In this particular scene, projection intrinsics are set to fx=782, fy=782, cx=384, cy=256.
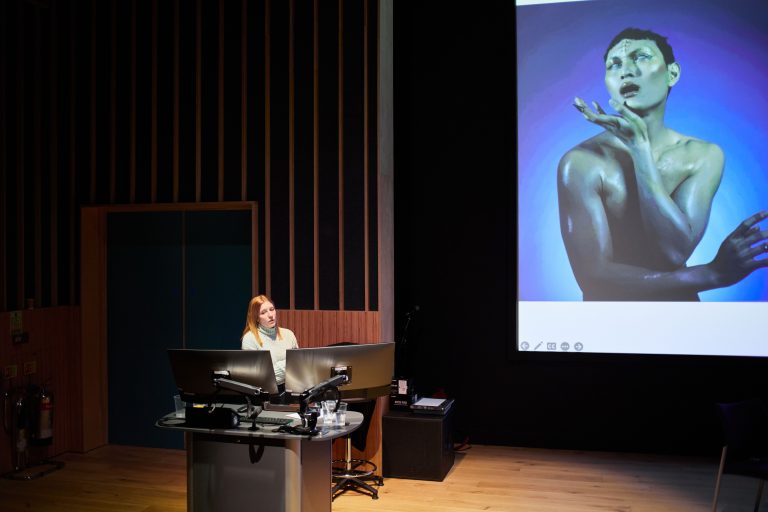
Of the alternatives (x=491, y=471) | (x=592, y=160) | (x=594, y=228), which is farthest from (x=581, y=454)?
(x=592, y=160)

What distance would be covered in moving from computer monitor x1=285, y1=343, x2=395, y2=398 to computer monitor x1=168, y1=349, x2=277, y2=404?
0.12 metres

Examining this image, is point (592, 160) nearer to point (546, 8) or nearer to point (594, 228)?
point (594, 228)

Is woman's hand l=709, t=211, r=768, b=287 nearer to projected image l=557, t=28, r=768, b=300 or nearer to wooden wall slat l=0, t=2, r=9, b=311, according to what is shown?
projected image l=557, t=28, r=768, b=300

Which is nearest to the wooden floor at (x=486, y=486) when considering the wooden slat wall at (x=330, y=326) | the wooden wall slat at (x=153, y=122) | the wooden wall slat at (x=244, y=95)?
the wooden slat wall at (x=330, y=326)

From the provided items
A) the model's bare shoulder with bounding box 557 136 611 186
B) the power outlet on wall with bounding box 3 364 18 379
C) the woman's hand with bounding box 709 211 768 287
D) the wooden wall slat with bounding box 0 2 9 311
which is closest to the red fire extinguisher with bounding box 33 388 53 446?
the power outlet on wall with bounding box 3 364 18 379

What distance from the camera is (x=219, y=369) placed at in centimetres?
396

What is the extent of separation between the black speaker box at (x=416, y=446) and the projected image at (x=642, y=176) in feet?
3.80

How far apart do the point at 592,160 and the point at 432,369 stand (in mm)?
2221

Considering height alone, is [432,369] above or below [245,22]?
below

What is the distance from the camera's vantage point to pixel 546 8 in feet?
21.1

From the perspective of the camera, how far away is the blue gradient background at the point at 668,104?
19.6 ft

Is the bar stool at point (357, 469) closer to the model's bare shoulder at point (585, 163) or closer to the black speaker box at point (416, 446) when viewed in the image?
the black speaker box at point (416, 446)

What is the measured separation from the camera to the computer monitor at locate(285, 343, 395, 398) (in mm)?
4039

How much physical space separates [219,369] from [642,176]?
12.5 feet
